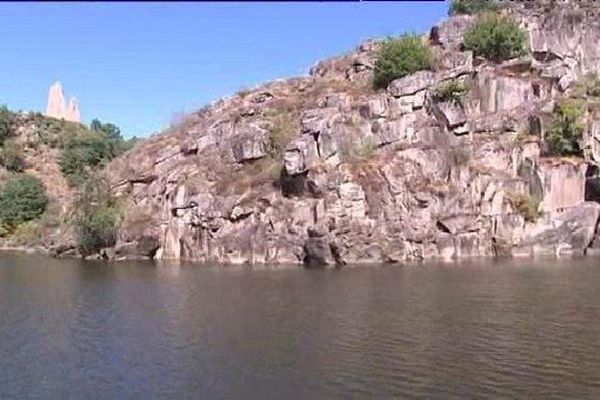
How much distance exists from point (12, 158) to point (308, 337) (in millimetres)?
98031

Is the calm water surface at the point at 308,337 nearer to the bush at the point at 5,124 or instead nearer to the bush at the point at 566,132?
the bush at the point at 566,132

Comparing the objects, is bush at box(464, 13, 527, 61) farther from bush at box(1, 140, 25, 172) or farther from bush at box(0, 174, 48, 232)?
bush at box(1, 140, 25, 172)

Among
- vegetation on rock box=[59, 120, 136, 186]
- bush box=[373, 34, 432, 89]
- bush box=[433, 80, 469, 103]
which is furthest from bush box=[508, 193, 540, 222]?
vegetation on rock box=[59, 120, 136, 186]

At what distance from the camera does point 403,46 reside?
82.7m

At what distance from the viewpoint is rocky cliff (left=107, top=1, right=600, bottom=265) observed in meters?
68.9

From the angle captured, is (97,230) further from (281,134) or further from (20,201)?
(20,201)

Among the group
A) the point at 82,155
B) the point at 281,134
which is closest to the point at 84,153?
the point at 82,155

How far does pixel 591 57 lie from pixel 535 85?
41.4ft

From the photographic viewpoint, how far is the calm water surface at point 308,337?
25812 millimetres

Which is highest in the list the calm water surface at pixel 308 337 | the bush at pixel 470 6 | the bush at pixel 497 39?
the bush at pixel 470 6

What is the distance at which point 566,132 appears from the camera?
2911 inches

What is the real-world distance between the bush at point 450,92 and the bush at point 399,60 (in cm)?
501

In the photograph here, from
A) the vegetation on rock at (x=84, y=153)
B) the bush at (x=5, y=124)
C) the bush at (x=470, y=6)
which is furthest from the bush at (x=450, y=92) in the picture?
the bush at (x=5, y=124)

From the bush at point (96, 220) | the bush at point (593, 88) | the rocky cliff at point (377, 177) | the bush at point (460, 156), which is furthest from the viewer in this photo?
the bush at point (593, 88)
